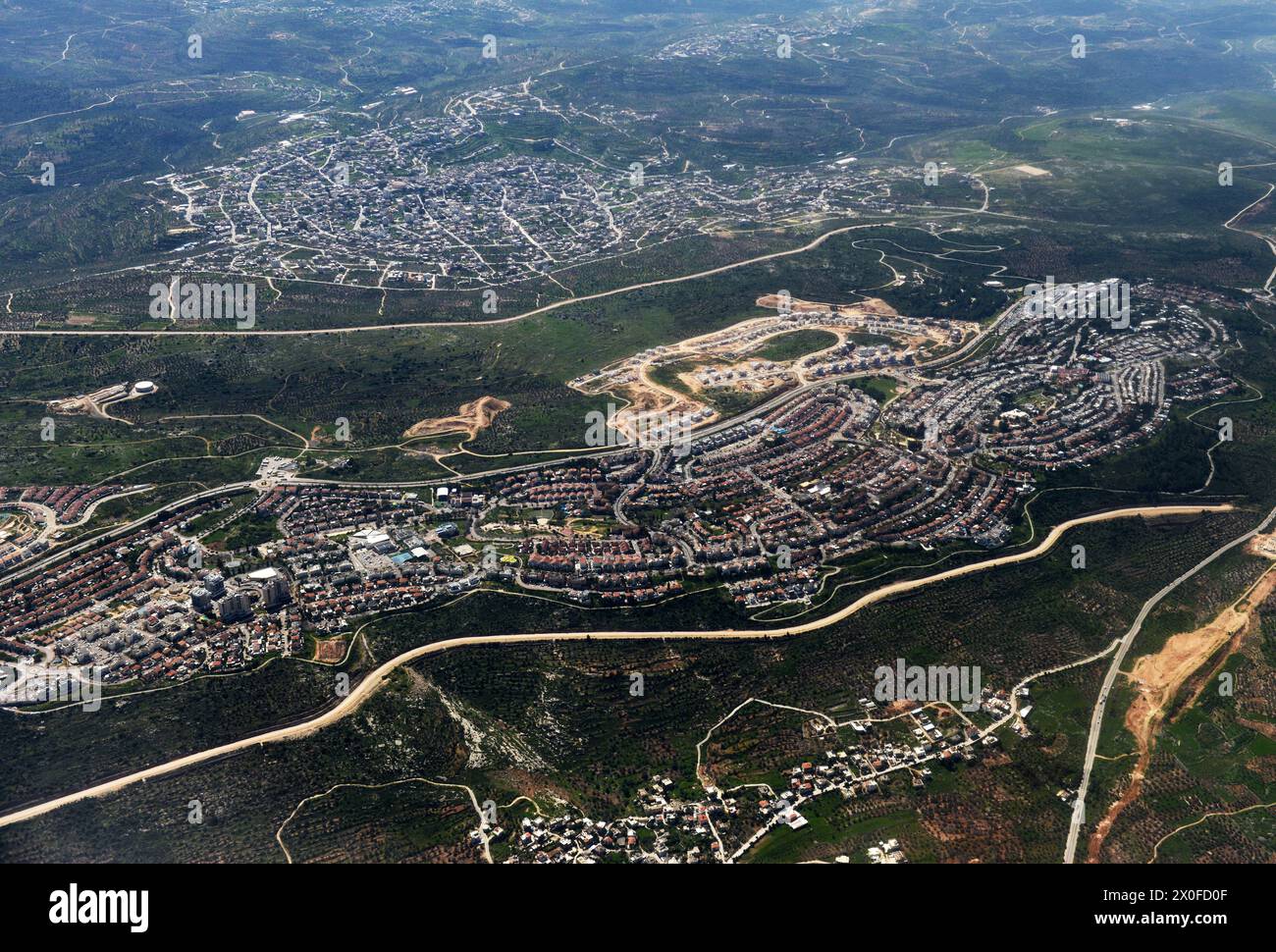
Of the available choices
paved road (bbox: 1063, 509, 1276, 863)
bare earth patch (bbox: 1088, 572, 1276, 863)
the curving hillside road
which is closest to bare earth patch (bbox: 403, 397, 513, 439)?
the curving hillside road

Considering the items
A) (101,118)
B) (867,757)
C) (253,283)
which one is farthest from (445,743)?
(101,118)

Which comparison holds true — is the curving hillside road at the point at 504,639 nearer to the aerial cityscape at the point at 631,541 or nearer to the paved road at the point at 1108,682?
the aerial cityscape at the point at 631,541

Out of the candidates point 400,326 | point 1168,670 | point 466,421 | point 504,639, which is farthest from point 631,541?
point 400,326

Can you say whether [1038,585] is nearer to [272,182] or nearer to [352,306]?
[352,306]

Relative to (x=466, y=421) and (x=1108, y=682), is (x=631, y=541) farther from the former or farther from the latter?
(x=1108, y=682)

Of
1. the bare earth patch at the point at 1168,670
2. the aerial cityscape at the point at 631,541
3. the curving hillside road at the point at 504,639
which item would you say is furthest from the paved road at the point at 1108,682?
the curving hillside road at the point at 504,639

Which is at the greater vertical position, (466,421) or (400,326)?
(400,326)
